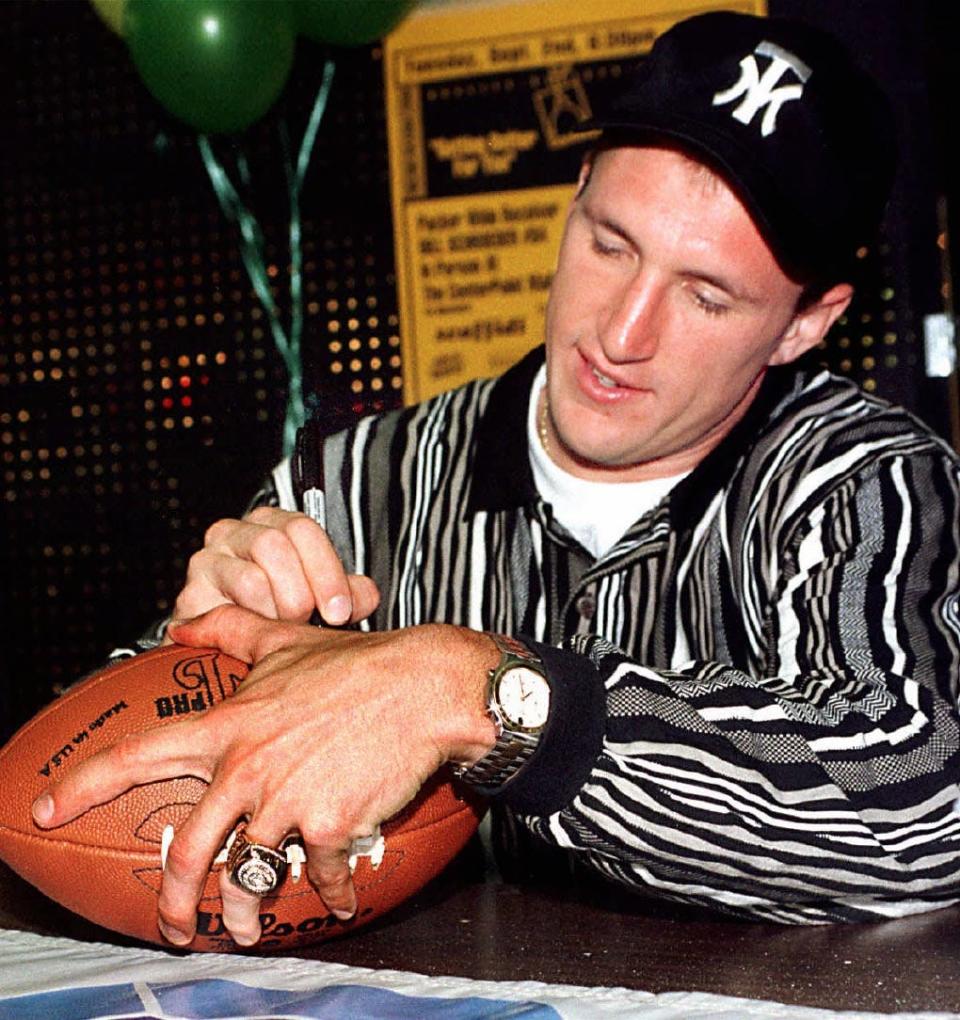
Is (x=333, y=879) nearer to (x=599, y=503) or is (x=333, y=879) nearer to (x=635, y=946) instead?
(x=635, y=946)

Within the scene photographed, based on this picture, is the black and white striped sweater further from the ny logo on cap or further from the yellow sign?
the yellow sign

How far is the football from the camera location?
3.32ft

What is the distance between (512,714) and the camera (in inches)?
39.9

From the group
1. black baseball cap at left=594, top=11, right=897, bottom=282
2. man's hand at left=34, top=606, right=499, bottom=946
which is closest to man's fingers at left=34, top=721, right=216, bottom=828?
man's hand at left=34, top=606, right=499, bottom=946

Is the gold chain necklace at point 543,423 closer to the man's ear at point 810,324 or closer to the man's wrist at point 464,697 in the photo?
the man's ear at point 810,324

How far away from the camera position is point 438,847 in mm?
1096

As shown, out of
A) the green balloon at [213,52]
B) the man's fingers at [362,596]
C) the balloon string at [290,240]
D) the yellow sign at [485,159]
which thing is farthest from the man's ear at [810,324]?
the balloon string at [290,240]

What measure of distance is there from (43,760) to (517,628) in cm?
75

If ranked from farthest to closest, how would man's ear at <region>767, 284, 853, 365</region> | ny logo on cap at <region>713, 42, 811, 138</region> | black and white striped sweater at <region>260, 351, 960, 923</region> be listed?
man's ear at <region>767, 284, 853, 365</region> → ny logo on cap at <region>713, 42, 811, 138</region> → black and white striped sweater at <region>260, 351, 960, 923</region>

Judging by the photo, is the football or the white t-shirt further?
the white t-shirt

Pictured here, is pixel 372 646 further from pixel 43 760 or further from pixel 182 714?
pixel 43 760

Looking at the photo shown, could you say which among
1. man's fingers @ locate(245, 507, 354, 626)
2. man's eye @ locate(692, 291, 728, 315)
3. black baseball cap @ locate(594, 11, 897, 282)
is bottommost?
man's fingers @ locate(245, 507, 354, 626)

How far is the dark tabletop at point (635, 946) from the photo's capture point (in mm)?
934

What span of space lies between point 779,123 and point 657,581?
513mm
